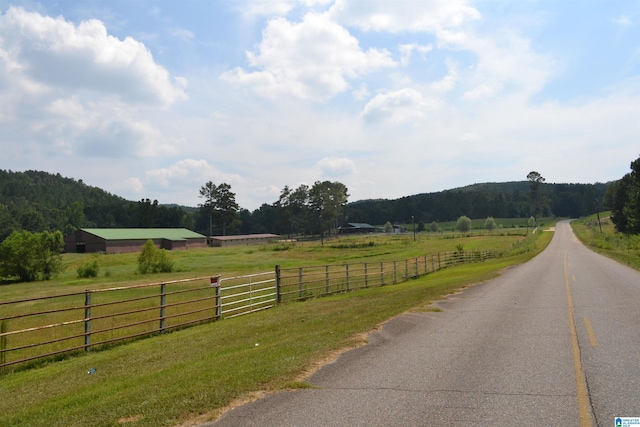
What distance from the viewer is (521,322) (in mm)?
11883

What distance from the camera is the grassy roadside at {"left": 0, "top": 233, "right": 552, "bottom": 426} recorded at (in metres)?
6.24

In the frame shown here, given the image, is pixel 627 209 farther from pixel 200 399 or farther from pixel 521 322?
pixel 200 399

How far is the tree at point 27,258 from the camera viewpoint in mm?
46156

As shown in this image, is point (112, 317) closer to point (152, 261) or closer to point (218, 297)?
point (218, 297)

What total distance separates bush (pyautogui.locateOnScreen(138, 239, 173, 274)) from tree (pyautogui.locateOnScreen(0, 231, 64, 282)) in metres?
9.56

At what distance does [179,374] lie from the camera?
8180 mm

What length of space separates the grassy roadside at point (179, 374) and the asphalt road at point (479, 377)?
2.07 ft

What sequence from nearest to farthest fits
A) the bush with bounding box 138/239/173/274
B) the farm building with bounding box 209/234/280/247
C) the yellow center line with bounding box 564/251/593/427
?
the yellow center line with bounding box 564/251/593/427, the bush with bounding box 138/239/173/274, the farm building with bounding box 209/234/280/247

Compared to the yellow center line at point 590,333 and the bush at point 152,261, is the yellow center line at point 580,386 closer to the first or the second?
the yellow center line at point 590,333

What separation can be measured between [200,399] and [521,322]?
8.97m

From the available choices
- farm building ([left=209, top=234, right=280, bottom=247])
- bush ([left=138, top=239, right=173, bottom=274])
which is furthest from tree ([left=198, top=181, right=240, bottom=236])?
bush ([left=138, top=239, right=173, bottom=274])

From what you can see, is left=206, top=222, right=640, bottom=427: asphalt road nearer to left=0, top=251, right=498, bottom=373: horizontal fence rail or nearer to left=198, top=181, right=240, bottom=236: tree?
left=0, top=251, right=498, bottom=373: horizontal fence rail

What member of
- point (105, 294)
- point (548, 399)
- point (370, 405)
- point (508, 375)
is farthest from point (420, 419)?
point (105, 294)

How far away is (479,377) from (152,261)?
159 feet
